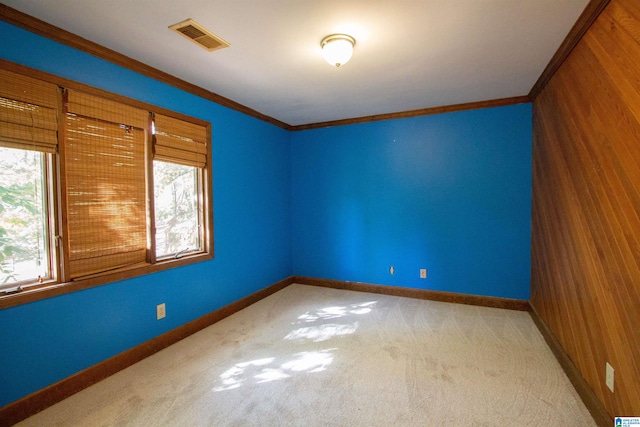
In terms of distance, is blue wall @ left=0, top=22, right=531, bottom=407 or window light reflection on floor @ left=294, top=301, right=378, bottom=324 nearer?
blue wall @ left=0, top=22, right=531, bottom=407

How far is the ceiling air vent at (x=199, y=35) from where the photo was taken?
1.92 meters

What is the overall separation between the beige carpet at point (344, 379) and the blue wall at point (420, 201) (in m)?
0.73

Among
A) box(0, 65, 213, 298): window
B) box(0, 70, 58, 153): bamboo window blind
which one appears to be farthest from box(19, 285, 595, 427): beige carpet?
box(0, 70, 58, 153): bamboo window blind

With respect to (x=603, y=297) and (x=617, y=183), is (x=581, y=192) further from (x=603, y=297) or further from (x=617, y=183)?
(x=603, y=297)

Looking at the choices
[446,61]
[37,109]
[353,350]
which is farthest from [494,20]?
[37,109]

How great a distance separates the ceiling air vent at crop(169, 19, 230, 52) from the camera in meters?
1.92

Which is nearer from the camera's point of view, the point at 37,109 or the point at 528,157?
the point at 37,109

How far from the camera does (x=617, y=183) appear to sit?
1.58 meters

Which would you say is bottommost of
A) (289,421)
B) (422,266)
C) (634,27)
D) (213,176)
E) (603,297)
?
(289,421)

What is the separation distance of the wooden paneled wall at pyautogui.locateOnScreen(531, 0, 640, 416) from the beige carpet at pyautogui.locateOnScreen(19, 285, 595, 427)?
0.38 metres

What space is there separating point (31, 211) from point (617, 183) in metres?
3.50

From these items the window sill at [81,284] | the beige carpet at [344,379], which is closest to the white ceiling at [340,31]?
the window sill at [81,284]

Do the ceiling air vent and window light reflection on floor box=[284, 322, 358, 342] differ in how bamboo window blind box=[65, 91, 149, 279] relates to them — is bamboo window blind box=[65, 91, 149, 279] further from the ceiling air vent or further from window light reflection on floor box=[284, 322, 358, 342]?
window light reflection on floor box=[284, 322, 358, 342]

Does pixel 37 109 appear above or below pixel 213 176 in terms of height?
above
